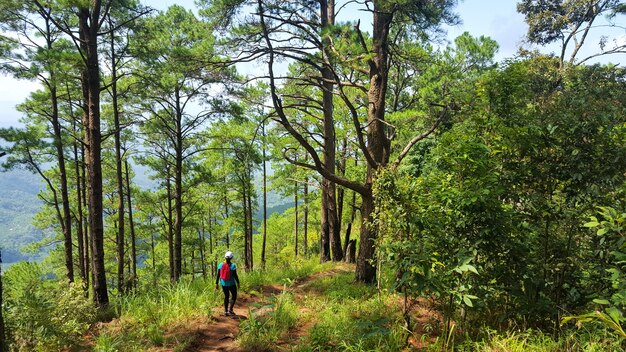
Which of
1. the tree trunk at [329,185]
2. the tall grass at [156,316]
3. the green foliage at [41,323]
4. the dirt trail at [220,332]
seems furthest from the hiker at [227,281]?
the tree trunk at [329,185]

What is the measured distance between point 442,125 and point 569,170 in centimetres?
422

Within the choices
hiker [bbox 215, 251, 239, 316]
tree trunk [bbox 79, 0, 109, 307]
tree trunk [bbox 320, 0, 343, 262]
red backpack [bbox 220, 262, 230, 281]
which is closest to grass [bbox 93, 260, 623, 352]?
hiker [bbox 215, 251, 239, 316]

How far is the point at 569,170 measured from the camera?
13.7 feet

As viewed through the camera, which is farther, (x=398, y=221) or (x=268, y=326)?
(x=268, y=326)

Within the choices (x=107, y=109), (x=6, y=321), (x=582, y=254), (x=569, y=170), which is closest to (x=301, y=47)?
(x=569, y=170)

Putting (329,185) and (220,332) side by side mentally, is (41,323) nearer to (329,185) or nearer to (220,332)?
(220,332)

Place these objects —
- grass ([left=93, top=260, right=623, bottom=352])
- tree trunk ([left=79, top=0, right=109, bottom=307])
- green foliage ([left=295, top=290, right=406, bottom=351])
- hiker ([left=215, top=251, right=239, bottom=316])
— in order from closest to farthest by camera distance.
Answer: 1. grass ([left=93, top=260, right=623, bottom=352])
2. green foliage ([left=295, top=290, right=406, bottom=351])
3. hiker ([left=215, top=251, right=239, bottom=316])
4. tree trunk ([left=79, top=0, right=109, bottom=307])

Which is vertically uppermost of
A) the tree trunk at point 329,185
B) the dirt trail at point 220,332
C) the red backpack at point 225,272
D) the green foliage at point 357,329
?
the tree trunk at point 329,185

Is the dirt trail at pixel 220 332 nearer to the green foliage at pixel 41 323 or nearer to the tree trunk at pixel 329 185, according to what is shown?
the green foliage at pixel 41 323

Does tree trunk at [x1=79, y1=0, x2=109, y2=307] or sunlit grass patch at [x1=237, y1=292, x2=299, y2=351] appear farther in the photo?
tree trunk at [x1=79, y1=0, x2=109, y2=307]

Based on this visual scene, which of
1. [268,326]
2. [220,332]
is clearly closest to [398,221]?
[268,326]

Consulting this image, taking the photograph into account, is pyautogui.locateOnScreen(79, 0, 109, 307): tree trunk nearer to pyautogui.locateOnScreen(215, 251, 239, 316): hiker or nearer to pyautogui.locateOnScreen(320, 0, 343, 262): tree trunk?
pyautogui.locateOnScreen(215, 251, 239, 316): hiker

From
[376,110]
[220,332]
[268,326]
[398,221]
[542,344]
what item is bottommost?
[220,332]

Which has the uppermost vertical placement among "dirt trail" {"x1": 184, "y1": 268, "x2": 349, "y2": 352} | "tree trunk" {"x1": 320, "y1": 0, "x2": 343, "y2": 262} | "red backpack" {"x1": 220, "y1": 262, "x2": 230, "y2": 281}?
"tree trunk" {"x1": 320, "y1": 0, "x2": 343, "y2": 262}
